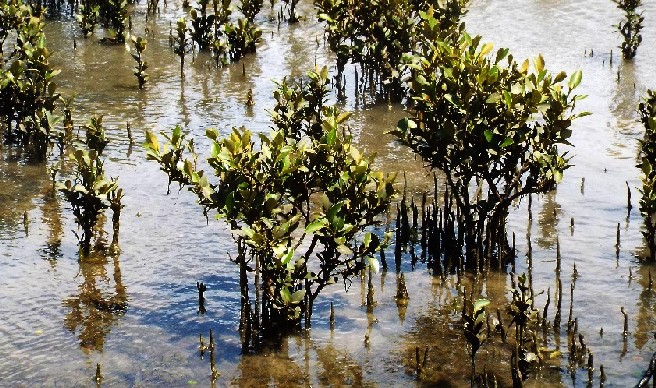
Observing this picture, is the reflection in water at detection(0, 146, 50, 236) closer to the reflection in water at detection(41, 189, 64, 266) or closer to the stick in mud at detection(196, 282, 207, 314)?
the reflection in water at detection(41, 189, 64, 266)

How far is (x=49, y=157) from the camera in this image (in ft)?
38.9

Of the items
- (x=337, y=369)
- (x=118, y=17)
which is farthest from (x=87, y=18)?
(x=337, y=369)

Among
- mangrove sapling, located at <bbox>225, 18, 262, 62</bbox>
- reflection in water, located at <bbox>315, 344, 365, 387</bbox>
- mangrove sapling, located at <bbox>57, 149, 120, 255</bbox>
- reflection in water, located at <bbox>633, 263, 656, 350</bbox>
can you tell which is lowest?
reflection in water, located at <bbox>315, 344, 365, 387</bbox>

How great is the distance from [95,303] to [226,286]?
1.21m

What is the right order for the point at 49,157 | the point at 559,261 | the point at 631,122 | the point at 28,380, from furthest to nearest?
the point at 631,122 < the point at 49,157 < the point at 559,261 < the point at 28,380

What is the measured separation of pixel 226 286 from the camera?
8.44 metres

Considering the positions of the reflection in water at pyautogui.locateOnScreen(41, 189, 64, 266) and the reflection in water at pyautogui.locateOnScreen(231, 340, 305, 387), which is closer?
the reflection in water at pyautogui.locateOnScreen(231, 340, 305, 387)

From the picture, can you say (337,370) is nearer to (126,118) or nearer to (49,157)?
(49,157)

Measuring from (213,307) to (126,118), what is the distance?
634 centimetres

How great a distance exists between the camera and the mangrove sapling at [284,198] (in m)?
6.90

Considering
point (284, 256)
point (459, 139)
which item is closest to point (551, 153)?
point (459, 139)

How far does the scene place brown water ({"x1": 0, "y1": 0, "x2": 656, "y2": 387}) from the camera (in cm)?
702

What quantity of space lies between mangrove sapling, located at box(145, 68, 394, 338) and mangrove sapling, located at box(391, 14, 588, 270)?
52.0 inches

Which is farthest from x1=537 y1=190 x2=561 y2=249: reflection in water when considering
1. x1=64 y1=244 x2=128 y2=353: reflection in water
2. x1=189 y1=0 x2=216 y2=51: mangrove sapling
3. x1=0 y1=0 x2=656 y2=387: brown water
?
x1=189 y1=0 x2=216 y2=51: mangrove sapling
